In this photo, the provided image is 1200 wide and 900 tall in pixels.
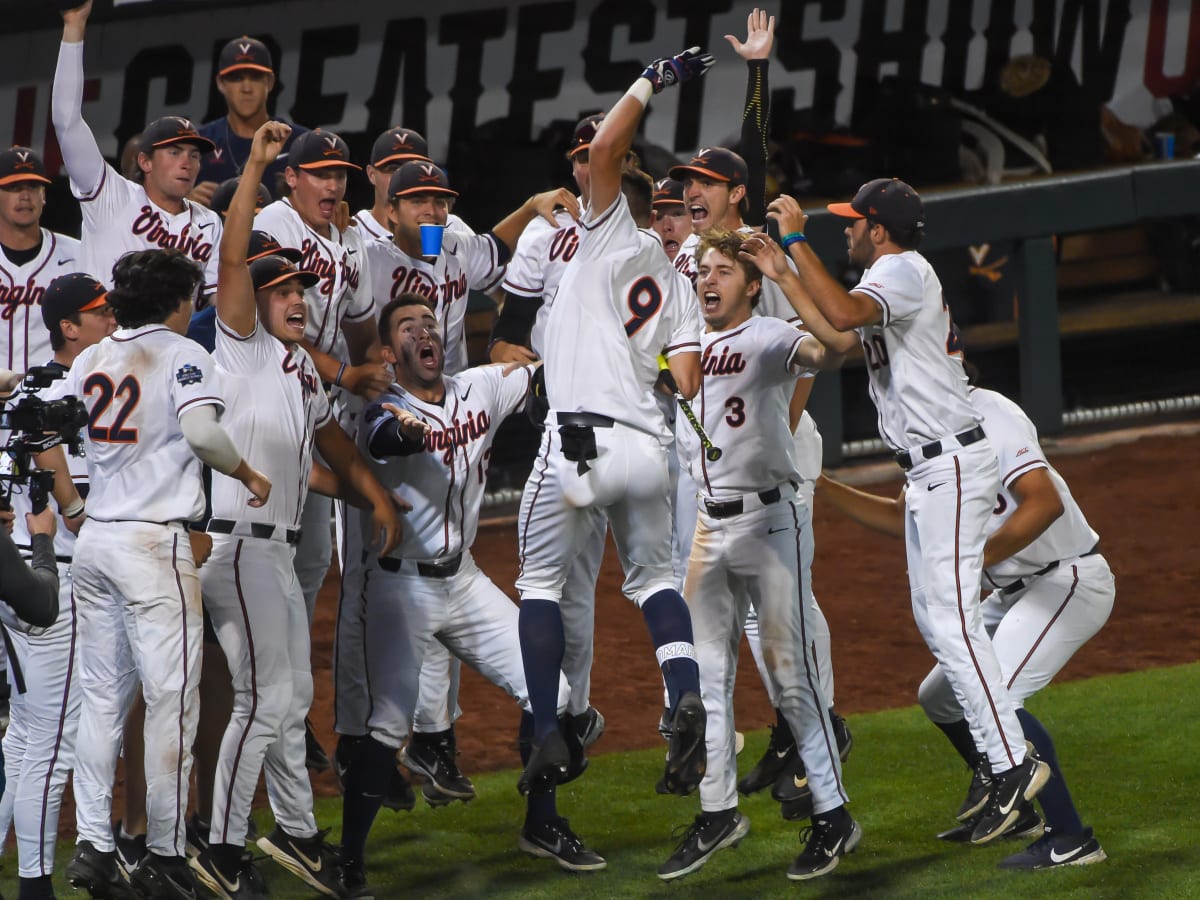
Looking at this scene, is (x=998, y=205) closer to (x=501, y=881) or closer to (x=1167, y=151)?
(x=1167, y=151)

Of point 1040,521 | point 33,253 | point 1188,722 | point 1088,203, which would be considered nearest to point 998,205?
point 1088,203

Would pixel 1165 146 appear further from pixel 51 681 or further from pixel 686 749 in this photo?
pixel 51 681

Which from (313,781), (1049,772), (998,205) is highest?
(998,205)

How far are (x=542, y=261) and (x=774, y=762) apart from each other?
1.89 metres

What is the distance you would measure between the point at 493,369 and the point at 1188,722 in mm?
2923

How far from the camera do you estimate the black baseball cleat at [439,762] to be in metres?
5.93

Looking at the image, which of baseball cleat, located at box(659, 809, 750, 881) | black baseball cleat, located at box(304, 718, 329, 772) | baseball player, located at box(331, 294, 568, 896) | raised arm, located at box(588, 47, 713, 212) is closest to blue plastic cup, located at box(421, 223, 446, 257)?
baseball player, located at box(331, 294, 568, 896)

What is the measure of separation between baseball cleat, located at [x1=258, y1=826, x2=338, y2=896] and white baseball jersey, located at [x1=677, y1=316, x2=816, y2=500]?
5.10 ft

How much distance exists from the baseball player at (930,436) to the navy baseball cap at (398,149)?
5.30 feet

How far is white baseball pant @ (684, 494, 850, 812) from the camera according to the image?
17.1 ft

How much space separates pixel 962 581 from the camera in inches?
196

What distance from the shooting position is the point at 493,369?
18.7 feet

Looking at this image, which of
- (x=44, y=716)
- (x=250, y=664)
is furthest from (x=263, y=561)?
(x=44, y=716)

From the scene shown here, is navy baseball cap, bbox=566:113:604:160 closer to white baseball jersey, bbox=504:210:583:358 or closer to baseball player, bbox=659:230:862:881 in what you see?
white baseball jersey, bbox=504:210:583:358
